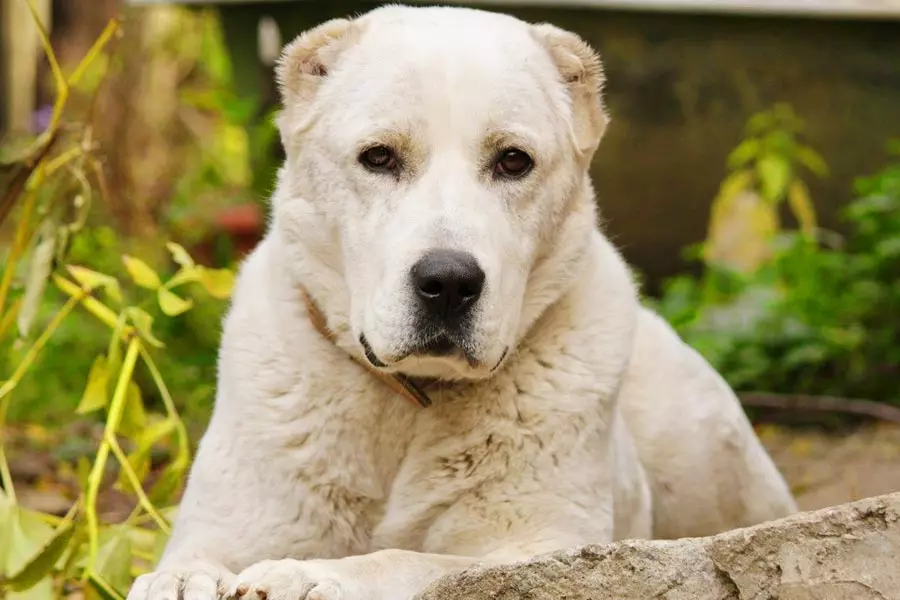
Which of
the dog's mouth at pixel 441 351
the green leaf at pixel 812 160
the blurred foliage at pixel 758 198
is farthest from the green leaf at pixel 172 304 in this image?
the green leaf at pixel 812 160

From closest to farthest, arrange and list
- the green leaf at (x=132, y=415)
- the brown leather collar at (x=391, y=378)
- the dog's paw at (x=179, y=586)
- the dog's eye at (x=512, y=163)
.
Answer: the dog's paw at (x=179, y=586) < the dog's eye at (x=512, y=163) < the brown leather collar at (x=391, y=378) < the green leaf at (x=132, y=415)

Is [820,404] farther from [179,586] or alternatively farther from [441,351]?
[179,586]

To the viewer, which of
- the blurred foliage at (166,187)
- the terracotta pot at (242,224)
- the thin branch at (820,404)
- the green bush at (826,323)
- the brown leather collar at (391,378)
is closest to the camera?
the brown leather collar at (391,378)

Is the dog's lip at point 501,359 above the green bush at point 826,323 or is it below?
above

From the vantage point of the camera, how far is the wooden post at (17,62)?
12.9 meters

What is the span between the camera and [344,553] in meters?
3.26

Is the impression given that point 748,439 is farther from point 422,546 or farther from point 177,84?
point 177,84

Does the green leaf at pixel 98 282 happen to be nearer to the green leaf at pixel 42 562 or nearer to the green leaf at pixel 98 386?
the green leaf at pixel 98 386

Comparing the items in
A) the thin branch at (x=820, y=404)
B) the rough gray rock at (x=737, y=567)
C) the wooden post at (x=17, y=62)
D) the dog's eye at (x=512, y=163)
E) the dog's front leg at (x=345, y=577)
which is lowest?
the wooden post at (x=17, y=62)

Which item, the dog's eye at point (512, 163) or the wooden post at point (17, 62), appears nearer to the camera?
the dog's eye at point (512, 163)

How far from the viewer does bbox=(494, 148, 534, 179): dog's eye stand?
124 inches

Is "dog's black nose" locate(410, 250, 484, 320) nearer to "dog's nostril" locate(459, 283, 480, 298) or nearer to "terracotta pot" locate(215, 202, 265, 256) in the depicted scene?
"dog's nostril" locate(459, 283, 480, 298)

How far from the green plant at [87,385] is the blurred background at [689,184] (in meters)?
2.02

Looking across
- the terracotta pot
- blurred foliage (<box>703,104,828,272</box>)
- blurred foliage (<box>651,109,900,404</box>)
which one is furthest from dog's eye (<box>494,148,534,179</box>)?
the terracotta pot
